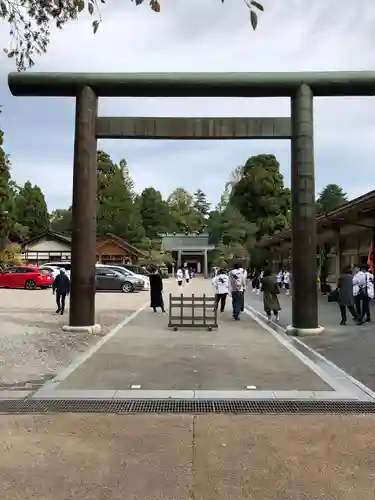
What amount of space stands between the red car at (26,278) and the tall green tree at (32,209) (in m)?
41.6

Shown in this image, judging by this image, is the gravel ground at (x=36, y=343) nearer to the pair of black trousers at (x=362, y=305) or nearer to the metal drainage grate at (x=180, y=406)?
the metal drainage grate at (x=180, y=406)

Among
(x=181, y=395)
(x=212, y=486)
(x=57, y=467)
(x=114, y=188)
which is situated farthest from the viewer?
(x=114, y=188)

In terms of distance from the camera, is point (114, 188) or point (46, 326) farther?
point (114, 188)

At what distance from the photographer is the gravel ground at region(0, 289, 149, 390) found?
790 cm

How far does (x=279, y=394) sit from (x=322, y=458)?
2.19 m

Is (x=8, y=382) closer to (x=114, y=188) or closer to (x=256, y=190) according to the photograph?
(x=256, y=190)

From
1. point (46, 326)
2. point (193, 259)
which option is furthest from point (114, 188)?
point (46, 326)

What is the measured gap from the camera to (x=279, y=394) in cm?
660

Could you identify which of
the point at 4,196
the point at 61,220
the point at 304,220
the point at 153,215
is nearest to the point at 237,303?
the point at 304,220

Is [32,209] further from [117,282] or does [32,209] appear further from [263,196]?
[117,282]

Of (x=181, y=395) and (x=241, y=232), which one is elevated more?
(x=241, y=232)

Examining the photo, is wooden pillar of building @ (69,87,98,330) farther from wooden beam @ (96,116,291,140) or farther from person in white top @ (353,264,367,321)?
person in white top @ (353,264,367,321)

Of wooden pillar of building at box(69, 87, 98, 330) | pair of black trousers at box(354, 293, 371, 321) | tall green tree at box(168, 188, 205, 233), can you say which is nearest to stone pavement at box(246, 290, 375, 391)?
pair of black trousers at box(354, 293, 371, 321)

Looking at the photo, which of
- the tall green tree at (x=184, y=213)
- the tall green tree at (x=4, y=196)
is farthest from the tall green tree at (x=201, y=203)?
the tall green tree at (x=4, y=196)
